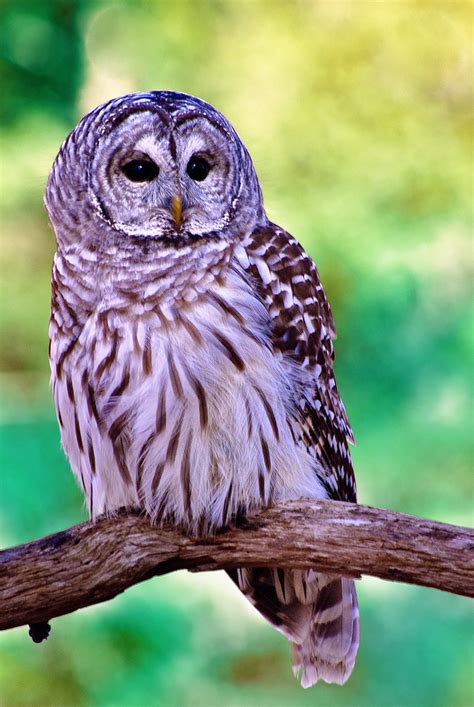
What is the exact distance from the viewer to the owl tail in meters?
2.59

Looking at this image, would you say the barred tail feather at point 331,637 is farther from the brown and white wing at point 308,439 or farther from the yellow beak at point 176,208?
the yellow beak at point 176,208

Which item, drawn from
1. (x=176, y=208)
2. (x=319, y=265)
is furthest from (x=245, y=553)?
(x=319, y=265)

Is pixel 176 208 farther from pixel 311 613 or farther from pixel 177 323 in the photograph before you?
pixel 311 613

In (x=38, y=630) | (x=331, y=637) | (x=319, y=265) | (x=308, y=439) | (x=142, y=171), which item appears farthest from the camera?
(x=319, y=265)

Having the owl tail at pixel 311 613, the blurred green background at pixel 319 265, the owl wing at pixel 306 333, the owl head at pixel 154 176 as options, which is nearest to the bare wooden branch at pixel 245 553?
the owl wing at pixel 306 333

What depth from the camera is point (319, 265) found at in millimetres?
4344

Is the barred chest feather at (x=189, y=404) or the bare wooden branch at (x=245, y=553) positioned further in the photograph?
the barred chest feather at (x=189, y=404)

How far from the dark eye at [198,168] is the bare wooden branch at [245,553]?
0.75 meters

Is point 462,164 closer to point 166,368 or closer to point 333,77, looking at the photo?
point 333,77

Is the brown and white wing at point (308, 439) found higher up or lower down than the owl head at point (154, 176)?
lower down

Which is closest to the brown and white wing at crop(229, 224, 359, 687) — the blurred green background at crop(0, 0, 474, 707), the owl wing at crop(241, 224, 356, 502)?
the owl wing at crop(241, 224, 356, 502)

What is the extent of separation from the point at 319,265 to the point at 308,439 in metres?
2.05

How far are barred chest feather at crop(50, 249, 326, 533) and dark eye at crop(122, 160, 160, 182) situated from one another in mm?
260

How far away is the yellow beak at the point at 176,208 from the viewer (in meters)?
2.19
